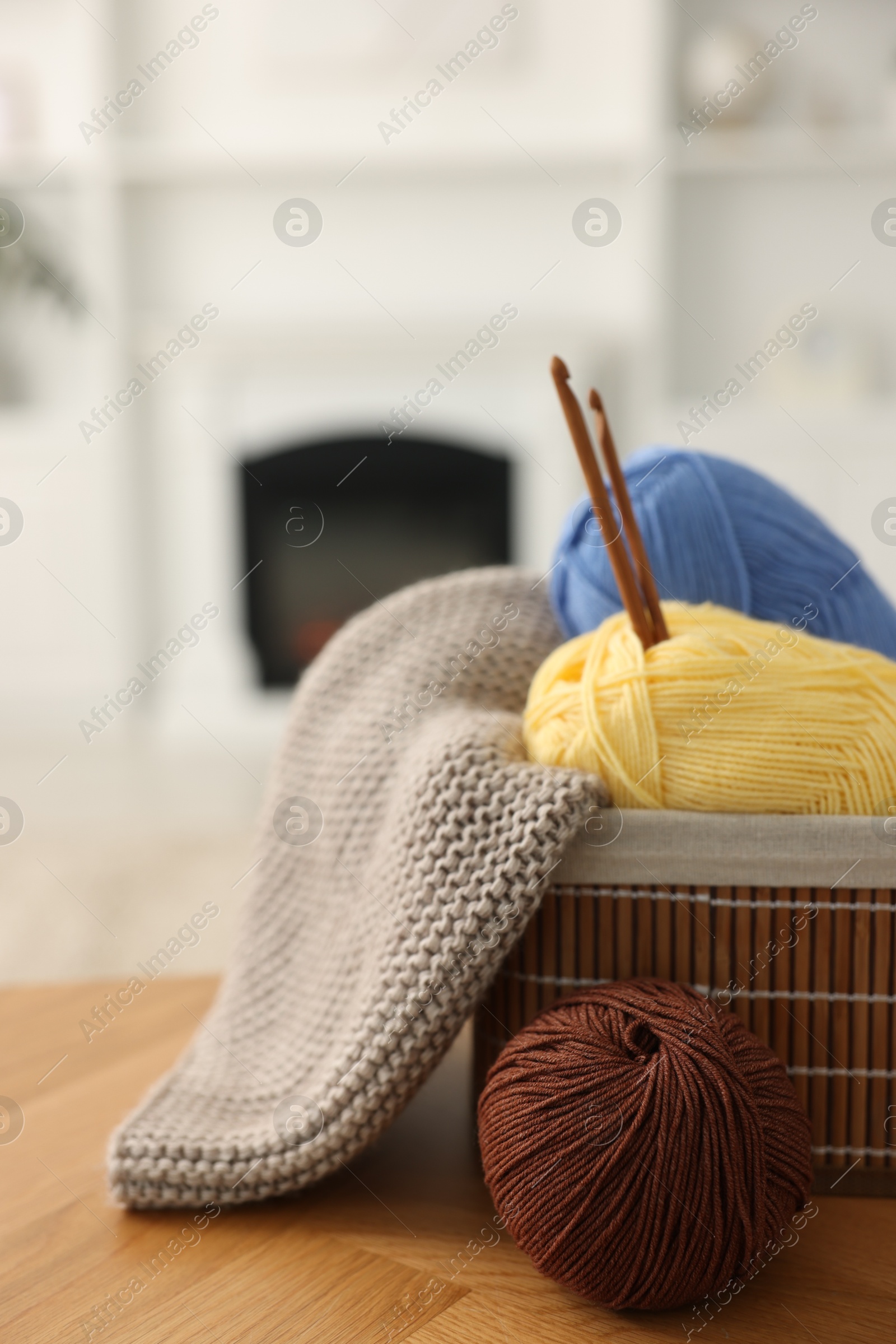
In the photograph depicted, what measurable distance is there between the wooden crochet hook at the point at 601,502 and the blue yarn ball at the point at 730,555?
0.12 meters

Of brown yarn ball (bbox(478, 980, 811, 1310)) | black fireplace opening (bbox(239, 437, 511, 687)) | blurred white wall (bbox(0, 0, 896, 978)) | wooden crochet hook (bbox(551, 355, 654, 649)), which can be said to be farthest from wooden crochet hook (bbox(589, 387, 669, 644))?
black fireplace opening (bbox(239, 437, 511, 687))

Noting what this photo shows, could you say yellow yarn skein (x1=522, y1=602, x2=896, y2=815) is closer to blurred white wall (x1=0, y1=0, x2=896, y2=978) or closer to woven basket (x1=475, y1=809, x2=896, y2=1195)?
woven basket (x1=475, y1=809, x2=896, y2=1195)

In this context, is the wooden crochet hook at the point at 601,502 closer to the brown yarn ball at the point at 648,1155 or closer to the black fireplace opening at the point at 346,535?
the brown yarn ball at the point at 648,1155

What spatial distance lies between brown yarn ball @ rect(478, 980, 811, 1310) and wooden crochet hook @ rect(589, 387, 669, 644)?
219mm

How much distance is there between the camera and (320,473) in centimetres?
275

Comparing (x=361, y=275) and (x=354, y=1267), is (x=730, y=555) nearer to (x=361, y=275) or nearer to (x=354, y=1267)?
(x=354, y=1267)

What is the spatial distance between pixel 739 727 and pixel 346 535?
227cm

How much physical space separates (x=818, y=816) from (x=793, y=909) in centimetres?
5

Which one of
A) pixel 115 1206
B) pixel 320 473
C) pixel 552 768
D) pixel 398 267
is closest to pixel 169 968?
pixel 115 1206

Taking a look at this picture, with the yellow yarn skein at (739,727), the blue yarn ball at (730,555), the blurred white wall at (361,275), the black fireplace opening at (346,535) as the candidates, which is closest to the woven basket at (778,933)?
the yellow yarn skein at (739,727)

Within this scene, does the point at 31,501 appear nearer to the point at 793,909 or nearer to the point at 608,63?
the point at 608,63

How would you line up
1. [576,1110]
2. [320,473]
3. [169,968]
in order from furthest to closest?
1. [320,473]
2. [169,968]
3. [576,1110]

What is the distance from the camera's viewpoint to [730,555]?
0.76 metres

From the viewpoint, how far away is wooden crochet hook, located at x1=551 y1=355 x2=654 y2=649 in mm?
601
